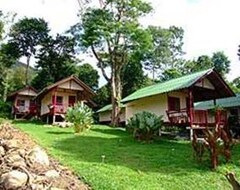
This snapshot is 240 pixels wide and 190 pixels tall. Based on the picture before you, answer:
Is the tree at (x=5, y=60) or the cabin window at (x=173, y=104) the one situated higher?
the tree at (x=5, y=60)

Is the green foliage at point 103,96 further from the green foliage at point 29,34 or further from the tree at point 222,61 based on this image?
the tree at point 222,61

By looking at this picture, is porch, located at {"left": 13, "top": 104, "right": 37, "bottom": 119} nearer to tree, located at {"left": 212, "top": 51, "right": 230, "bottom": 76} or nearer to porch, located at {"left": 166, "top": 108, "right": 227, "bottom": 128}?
porch, located at {"left": 166, "top": 108, "right": 227, "bottom": 128}

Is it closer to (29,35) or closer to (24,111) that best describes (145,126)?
(24,111)

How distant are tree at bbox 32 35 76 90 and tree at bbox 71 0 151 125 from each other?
9.48 metres

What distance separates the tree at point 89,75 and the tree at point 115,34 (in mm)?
10228

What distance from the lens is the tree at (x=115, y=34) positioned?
30984mm

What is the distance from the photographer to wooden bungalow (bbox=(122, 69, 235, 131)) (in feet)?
72.4

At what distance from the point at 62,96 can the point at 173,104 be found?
11.3 metres

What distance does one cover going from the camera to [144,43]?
3189 cm

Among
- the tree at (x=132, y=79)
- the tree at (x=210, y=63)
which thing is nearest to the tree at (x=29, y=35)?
the tree at (x=132, y=79)

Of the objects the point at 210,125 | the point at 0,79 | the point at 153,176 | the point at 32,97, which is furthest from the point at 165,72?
the point at 153,176

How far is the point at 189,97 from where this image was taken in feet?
74.4

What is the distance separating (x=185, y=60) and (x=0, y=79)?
23.8m

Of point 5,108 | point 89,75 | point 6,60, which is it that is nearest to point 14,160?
point 5,108
